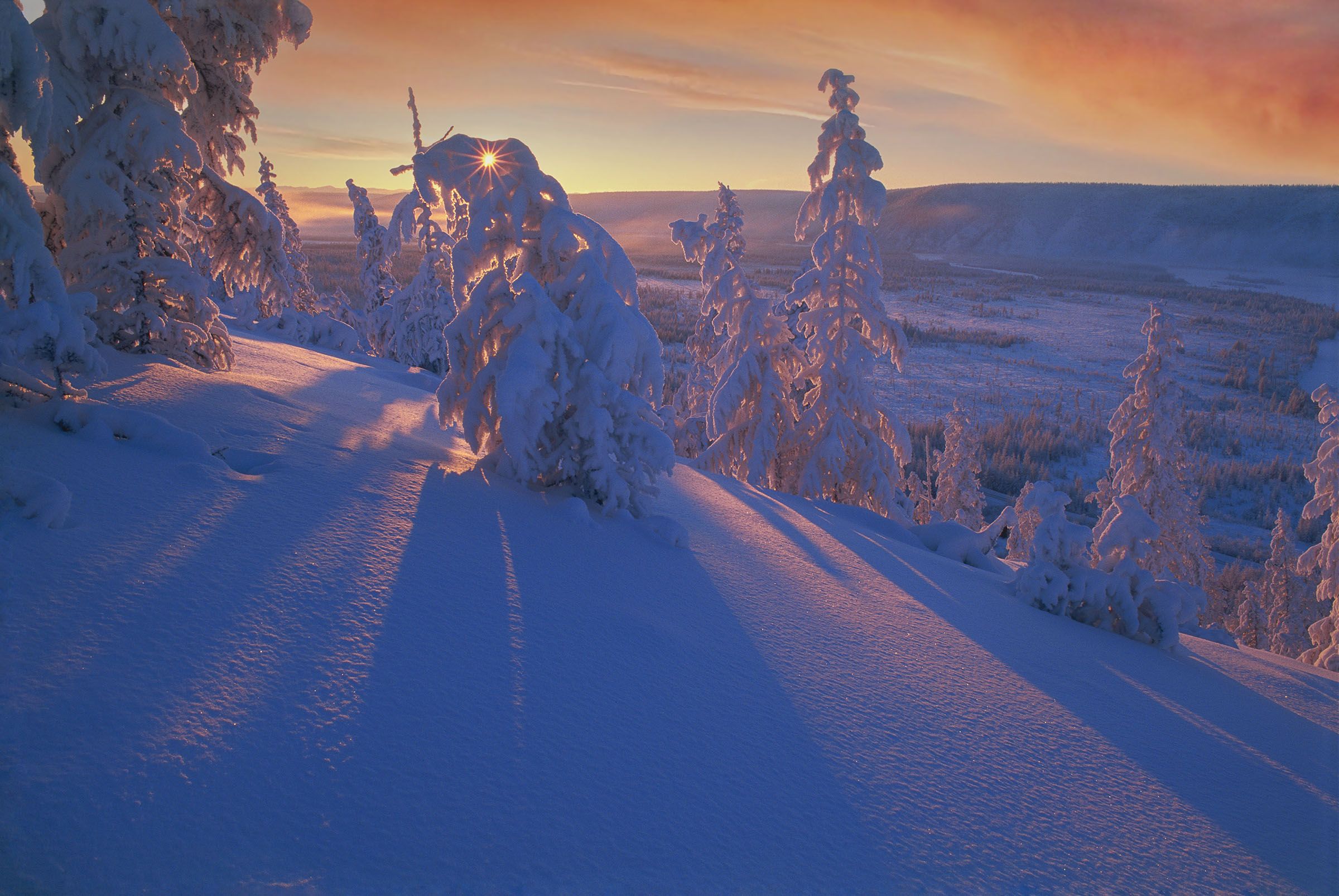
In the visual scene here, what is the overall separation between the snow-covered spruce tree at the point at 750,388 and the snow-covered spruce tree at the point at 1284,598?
2135 cm

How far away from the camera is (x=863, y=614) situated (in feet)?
16.3

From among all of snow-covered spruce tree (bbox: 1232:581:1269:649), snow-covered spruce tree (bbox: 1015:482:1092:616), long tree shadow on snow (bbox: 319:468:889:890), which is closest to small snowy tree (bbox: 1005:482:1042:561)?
snow-covered spruce tree (bbox: 1015:482:1092:616)

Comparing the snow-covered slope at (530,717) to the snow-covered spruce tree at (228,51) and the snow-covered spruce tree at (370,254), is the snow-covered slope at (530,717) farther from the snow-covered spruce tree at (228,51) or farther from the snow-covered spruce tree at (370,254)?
the snow-covered spruce tree at (370,254)

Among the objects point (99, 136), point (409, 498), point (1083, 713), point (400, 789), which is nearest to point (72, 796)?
point (400, 789)

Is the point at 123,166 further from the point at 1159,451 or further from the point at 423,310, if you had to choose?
the point at 1159,451

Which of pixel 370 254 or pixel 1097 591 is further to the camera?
pixel 370 254

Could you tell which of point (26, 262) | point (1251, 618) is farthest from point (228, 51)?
point (1251, 618)

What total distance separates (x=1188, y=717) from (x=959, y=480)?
87.2 feet

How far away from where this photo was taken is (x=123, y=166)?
22.2 feet

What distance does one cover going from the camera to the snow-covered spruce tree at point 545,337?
18.7 ft

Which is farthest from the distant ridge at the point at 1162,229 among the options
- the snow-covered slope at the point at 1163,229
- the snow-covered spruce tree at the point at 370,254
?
the snow-covered spruce tree at the point at 370,254

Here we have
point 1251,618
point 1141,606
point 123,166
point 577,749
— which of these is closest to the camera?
point 577,749

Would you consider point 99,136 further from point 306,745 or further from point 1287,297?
point 1287,297

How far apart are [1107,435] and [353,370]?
4332 cm
